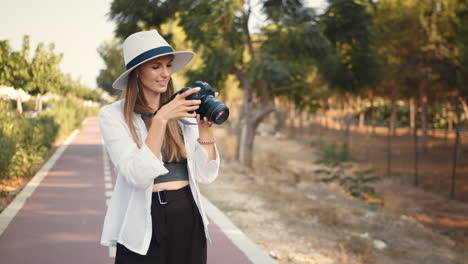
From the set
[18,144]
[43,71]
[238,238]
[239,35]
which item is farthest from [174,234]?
[43,71]

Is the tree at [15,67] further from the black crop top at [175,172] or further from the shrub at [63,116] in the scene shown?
the black crop top at [175,172]

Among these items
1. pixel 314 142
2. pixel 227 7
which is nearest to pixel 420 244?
pixel 227 7

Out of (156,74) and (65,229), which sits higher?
(156,74)

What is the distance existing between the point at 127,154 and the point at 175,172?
1.00ft

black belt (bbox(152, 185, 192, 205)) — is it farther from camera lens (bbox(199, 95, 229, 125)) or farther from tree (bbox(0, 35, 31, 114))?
tree (bbox(0, 35, 31, 114))

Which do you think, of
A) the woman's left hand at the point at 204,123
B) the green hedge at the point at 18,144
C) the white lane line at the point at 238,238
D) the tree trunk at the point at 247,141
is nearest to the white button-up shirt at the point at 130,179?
the woman's left hand at the point at 204,123

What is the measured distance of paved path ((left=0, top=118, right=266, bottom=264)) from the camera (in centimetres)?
496

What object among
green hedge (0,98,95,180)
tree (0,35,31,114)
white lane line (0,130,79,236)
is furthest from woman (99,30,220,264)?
tree (0,35,31,114)

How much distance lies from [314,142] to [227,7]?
17624 millimetres

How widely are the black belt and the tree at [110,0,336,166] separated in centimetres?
911

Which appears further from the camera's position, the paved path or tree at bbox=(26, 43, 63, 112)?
tree at bbox=(26, 43, 63, 112)

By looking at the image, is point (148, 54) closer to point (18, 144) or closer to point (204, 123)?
point (204, 123)

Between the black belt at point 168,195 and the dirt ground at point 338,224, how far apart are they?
112 inches

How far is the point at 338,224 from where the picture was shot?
26.3ft
